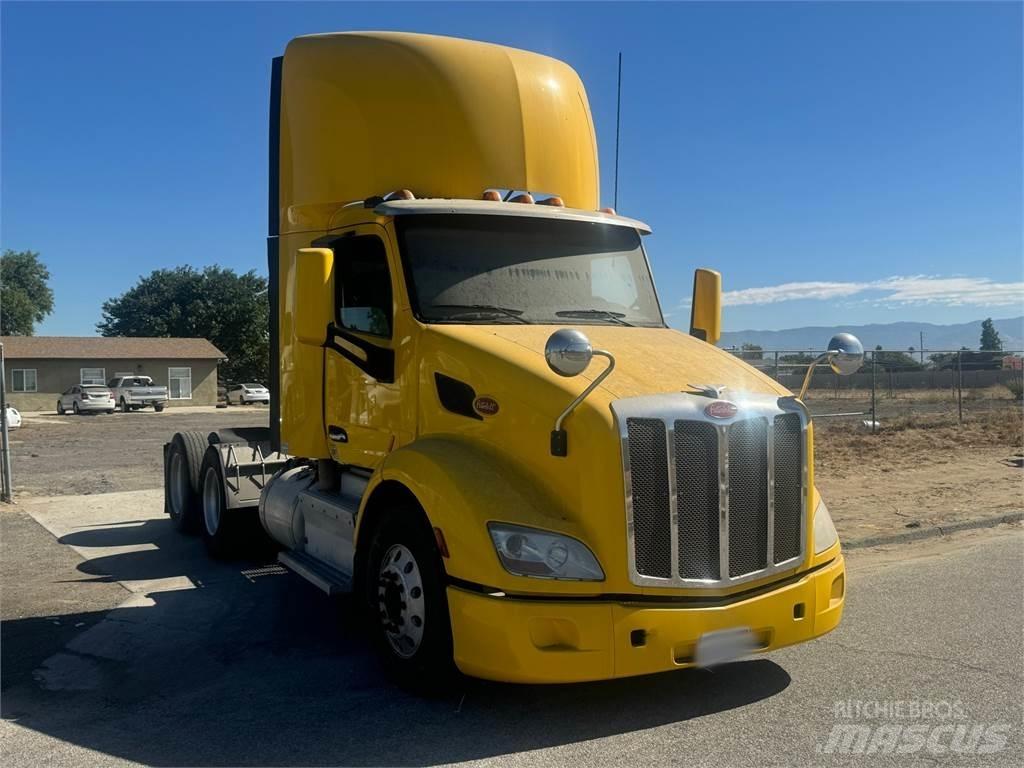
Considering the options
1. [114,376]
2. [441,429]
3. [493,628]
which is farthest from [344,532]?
[114,376]

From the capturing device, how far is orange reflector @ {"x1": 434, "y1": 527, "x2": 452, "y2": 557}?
175 inches

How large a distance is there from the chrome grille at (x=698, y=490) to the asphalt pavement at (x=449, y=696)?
79 centimetres

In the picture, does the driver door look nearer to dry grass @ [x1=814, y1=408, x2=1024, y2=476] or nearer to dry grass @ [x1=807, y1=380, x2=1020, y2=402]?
dry grass @ [x1=814, y1=408, x2=1024, y2=476]

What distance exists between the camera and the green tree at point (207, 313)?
69062 millimetres

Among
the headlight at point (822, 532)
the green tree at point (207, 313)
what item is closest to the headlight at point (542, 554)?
the headlight at point (822, 532)

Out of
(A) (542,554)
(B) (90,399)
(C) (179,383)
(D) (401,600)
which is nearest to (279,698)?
(D) (401,600)

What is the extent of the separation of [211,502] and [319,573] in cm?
336

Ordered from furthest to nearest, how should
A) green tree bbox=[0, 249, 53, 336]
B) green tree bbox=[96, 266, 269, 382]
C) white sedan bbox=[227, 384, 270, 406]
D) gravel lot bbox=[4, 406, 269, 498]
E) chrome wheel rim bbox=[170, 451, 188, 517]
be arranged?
green tree bbox=[0, 249, 53, 336] → green tree bbox=[96, 266, 269, 382] → white sedan bbox=[227, 384, 270, 406] → gravel lot bbox=[4, 406, 269, 498] → chrome wheel rim bbox=[170, 451, 188, 517]

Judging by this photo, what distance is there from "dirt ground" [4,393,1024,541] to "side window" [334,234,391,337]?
590 cm

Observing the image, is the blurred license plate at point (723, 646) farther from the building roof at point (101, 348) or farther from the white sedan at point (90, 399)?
the building roof at point (101, 348)

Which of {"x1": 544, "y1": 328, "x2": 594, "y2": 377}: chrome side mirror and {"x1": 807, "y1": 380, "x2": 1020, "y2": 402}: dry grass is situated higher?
{"x1": 544, "y1": 328, "x2": 594, "y2": 377}: chrome side mirror

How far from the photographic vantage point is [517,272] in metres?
5.71

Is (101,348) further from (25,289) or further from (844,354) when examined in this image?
(844,354)

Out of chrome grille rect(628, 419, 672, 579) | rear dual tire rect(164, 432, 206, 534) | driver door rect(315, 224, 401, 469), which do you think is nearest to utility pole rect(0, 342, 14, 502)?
rear dual tire rect(164, 432, 206, 534)
